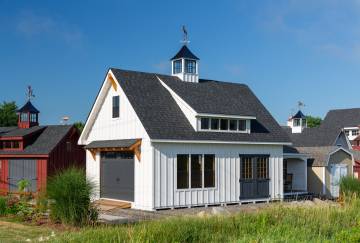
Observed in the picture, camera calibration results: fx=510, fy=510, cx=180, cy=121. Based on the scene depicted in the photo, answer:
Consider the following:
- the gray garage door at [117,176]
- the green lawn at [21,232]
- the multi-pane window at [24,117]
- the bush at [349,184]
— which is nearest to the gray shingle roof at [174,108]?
the gray garage door at [117,176]

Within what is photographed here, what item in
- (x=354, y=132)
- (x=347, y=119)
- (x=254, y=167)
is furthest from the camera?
(x=354, y=132)

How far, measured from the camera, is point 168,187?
21656 mm

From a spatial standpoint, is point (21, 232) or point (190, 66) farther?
point (190, 66)

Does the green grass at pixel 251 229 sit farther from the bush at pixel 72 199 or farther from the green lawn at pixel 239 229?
the bush at pixel 72 199

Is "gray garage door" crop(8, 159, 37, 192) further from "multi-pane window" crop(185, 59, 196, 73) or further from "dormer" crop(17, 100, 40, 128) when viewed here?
"multi-pane window" crop(185, 59, 196, 73)

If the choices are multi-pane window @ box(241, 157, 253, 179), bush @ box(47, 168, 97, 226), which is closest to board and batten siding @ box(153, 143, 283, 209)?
multi-pane window @ box(241, 157, 253, 179)

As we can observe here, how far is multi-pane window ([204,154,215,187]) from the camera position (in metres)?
22.9

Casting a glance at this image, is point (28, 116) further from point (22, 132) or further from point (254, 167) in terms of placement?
point (254, 167)

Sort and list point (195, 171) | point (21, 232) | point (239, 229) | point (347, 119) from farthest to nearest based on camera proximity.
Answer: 1. point (347, 119)
2. point (195, 171)
3. point (21, 232)
4. point (239, 229)

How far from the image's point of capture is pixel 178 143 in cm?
2200

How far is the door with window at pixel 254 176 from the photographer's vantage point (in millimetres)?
24469

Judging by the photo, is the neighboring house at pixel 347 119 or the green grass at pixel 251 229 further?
the neighboring house at pixel 347 119

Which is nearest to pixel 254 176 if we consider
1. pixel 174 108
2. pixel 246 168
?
pixel 246 168

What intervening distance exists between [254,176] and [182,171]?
4.54 m
